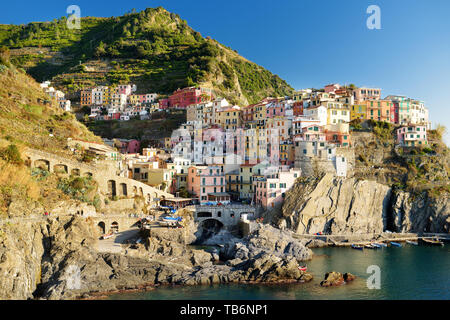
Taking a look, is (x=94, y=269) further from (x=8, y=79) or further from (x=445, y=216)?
(x=445, y=216)

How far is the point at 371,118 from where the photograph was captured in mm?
60781

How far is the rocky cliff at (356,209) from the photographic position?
45719 millimetres

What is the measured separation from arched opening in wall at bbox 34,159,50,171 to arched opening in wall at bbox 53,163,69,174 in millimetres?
662

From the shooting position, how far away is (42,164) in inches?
1567

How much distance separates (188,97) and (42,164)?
41.4 m

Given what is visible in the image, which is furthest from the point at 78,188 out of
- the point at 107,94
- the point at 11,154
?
the point at 107,94

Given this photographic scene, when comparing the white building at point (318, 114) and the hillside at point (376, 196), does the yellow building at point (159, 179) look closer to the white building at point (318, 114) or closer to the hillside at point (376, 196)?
the hillside at point (376, 196)

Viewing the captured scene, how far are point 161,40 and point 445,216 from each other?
284 feet

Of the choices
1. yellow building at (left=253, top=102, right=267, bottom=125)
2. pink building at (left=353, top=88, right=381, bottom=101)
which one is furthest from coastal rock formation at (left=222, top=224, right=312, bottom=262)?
pink building at (left=353, top=88, right=381, bottom=101)

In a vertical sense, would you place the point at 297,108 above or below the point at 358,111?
above

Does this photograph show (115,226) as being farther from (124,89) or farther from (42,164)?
(124,89)

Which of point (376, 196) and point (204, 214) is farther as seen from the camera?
point (376, 196)

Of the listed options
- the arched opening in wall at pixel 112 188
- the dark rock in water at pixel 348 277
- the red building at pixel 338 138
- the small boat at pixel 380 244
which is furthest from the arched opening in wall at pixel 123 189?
the small boat at pixel 380 244

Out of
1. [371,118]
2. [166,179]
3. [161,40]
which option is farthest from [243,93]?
[166,179]
